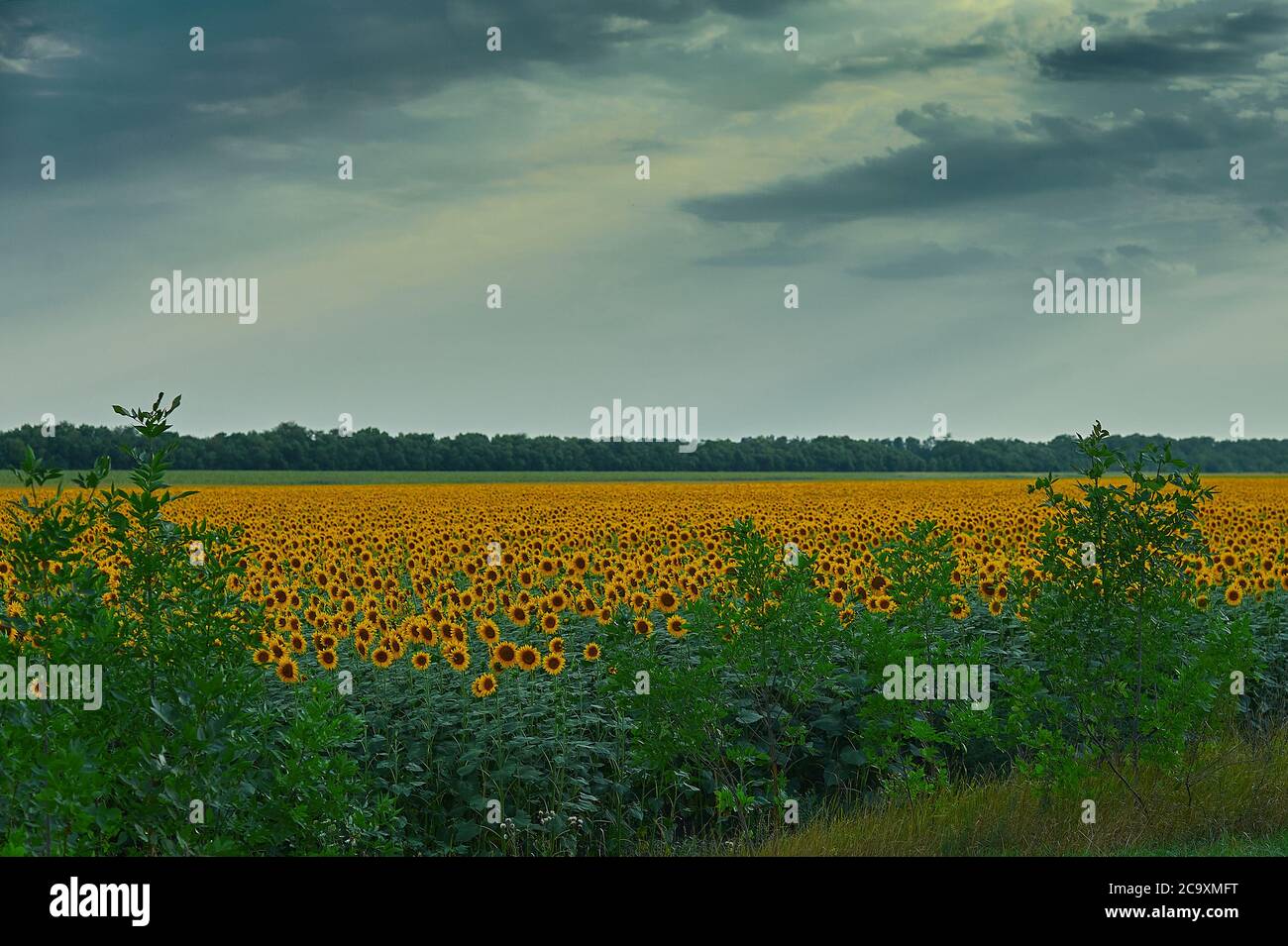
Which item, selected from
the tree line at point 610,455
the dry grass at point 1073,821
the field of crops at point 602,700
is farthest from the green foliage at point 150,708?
the tree line at point 610,455

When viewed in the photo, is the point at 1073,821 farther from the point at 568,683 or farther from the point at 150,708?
the point at 150,708

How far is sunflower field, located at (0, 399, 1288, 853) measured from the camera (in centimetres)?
727

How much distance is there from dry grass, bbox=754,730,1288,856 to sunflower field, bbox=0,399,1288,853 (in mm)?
234

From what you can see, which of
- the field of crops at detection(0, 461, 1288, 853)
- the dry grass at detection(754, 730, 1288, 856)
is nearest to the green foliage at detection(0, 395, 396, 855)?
the field of crops at detection(0, 461, 1288, 853)

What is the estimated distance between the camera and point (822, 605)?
10.2 meters

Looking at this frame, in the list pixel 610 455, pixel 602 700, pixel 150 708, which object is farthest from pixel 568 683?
pixel 610 455

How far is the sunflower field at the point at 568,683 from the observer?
7.27 metres

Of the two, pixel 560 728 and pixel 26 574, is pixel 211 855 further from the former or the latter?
pixel 560 728

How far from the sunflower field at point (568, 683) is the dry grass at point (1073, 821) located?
234mm

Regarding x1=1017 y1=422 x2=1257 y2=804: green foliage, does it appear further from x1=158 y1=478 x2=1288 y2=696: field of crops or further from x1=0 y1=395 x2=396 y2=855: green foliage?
x1=0 y1=395 x2=396 y2=855: green foliage

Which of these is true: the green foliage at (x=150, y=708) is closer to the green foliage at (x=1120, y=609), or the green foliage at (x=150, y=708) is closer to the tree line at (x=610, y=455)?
the green foliage at (x=1120, y=609)

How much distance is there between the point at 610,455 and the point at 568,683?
76334 mm

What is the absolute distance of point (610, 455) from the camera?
288 ft
